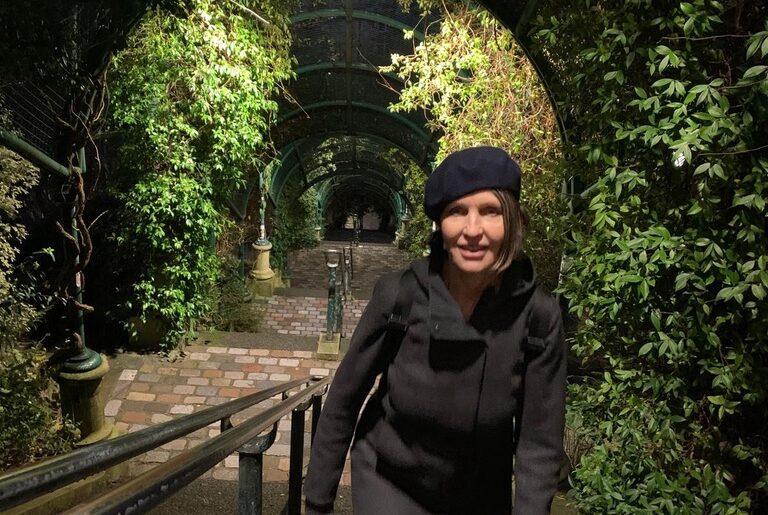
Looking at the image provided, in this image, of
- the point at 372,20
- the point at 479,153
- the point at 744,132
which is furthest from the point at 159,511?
the point at 372,20

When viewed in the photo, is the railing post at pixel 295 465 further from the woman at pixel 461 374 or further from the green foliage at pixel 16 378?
the green foliage at pixel 16 378

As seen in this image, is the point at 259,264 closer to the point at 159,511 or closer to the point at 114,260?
the point at 114,260

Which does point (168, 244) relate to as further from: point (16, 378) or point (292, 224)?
point (292, 224)

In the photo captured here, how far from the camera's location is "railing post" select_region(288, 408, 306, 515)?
244 centimetres

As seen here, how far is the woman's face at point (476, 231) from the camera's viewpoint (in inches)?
48.6

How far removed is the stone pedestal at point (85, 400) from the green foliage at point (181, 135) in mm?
2109

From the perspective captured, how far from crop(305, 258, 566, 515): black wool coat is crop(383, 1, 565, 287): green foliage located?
3.41 metres

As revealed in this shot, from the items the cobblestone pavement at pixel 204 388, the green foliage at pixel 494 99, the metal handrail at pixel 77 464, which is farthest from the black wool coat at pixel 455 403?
the green foliage at pixel 494 99

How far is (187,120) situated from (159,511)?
14.7 feet

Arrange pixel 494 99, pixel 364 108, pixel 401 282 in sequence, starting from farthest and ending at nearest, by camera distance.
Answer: pixel 364 108 < pixel 494 99 < pixel 401 282

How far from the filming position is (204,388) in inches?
213

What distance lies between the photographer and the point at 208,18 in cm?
529

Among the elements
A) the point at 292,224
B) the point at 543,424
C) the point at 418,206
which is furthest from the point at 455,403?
the point at 292,224

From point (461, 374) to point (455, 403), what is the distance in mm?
79
